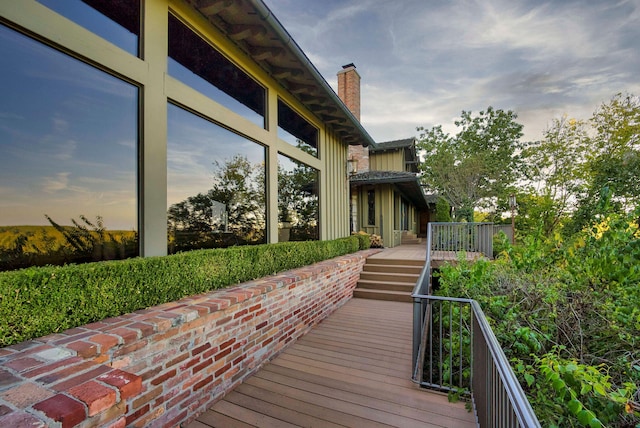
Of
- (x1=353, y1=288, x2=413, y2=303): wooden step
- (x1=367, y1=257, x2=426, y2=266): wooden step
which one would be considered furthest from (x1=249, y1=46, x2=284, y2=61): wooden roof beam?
(x1=367, y1=257, x2=426, y2=266): wooden step

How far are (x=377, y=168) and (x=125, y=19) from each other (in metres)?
13.4

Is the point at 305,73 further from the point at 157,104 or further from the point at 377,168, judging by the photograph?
the point at 377,168

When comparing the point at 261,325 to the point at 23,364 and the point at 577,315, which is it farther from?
the point at 577,315

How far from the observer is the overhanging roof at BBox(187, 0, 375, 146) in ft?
11.2

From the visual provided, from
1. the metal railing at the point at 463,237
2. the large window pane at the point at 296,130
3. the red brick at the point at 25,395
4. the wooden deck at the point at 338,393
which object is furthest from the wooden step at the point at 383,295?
the red brick at the point at 25,395

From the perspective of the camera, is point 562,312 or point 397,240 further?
point 397,240

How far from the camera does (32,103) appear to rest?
6.97 feet

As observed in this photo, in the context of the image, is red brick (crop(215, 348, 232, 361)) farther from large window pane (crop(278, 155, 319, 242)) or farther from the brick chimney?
the brick chimney

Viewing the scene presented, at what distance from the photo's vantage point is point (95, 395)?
121cm

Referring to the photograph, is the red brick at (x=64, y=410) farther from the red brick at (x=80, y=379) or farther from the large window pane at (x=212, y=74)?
the large window pane at (x=212, y=74)

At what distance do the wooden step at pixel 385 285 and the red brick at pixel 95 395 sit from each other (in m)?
5.73

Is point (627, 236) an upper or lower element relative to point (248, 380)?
upper

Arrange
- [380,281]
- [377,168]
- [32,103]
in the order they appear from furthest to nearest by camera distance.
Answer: [377,168] → [380,281] → [32,103]

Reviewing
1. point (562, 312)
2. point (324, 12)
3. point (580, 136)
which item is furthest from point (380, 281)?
point (580, 136)
